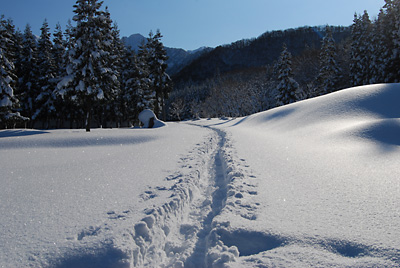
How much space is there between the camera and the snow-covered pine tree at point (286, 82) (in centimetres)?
3256

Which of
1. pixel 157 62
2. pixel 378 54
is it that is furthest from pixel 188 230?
pixel 378 54

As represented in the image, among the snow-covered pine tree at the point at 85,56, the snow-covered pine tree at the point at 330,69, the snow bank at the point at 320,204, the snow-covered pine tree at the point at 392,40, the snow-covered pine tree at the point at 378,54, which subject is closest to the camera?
the snow bank at the point at 320,204

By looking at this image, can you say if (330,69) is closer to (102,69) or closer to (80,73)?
(102,69)

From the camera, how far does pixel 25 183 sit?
16.1ft

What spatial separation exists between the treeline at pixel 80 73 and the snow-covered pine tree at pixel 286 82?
56.4 ft

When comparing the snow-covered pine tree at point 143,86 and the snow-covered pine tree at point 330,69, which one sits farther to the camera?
the snow-covered pine tree at point 330,69

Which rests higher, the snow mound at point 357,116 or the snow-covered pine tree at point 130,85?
the snow-covered pine tree at point 130,85

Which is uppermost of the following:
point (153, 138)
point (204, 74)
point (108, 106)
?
point (204, 74)

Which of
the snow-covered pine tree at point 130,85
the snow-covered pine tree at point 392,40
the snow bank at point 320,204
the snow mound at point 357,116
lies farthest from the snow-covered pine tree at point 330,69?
the snow bank at point 320,204

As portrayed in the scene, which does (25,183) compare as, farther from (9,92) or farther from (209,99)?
(209,99)

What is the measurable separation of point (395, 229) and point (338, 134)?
6.97 metres

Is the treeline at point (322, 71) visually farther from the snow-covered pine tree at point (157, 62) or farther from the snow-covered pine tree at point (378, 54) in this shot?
the snow-covered pine tree at point (157, 62)

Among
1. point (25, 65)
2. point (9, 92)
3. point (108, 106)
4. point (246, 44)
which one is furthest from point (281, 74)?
point (246, 44)

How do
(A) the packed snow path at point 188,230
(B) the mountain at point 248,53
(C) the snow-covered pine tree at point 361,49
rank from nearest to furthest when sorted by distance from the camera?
(A) the packed snow path at point 188,230 → (C) the snow-covered pine tree at point 361,49 → (B) the mountain at point 248,53
